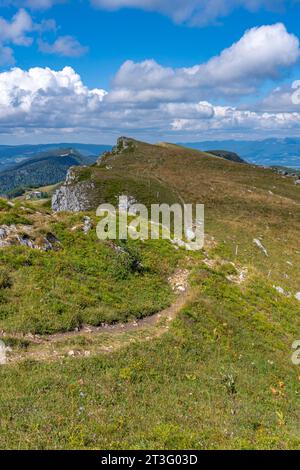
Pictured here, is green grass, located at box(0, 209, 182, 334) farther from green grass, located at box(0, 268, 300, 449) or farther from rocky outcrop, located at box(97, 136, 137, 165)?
rocky outcrop, located at box(97, 136, 137, 165)

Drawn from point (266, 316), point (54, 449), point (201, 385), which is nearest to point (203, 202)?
point (266, 316)

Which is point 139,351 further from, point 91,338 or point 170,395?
point 170,395

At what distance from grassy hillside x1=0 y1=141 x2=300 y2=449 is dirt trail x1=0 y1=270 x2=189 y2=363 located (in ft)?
0.30

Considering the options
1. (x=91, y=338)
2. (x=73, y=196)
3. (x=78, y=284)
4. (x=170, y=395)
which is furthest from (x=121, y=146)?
(x=170, y=395)

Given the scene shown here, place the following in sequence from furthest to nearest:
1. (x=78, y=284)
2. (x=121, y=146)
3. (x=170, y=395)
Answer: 1. (x=121, y=146)
2. (x=78, y=284)
3. (x=170, y=395)

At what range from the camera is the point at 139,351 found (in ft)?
54.2

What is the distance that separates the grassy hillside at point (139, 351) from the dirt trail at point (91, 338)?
9 centimetres

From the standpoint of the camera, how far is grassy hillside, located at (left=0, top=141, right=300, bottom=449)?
11.4m

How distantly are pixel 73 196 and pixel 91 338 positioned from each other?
73.9 m

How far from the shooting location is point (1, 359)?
14.4m

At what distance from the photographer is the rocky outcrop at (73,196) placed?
82562mm

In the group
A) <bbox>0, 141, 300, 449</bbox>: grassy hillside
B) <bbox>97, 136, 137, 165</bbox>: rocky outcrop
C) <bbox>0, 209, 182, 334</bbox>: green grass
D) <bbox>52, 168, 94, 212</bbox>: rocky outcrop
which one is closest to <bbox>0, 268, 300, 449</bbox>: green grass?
<bbox>0, 141, 300, 449</bbox>: grassy hillside

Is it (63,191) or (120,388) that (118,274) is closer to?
(120,388)
